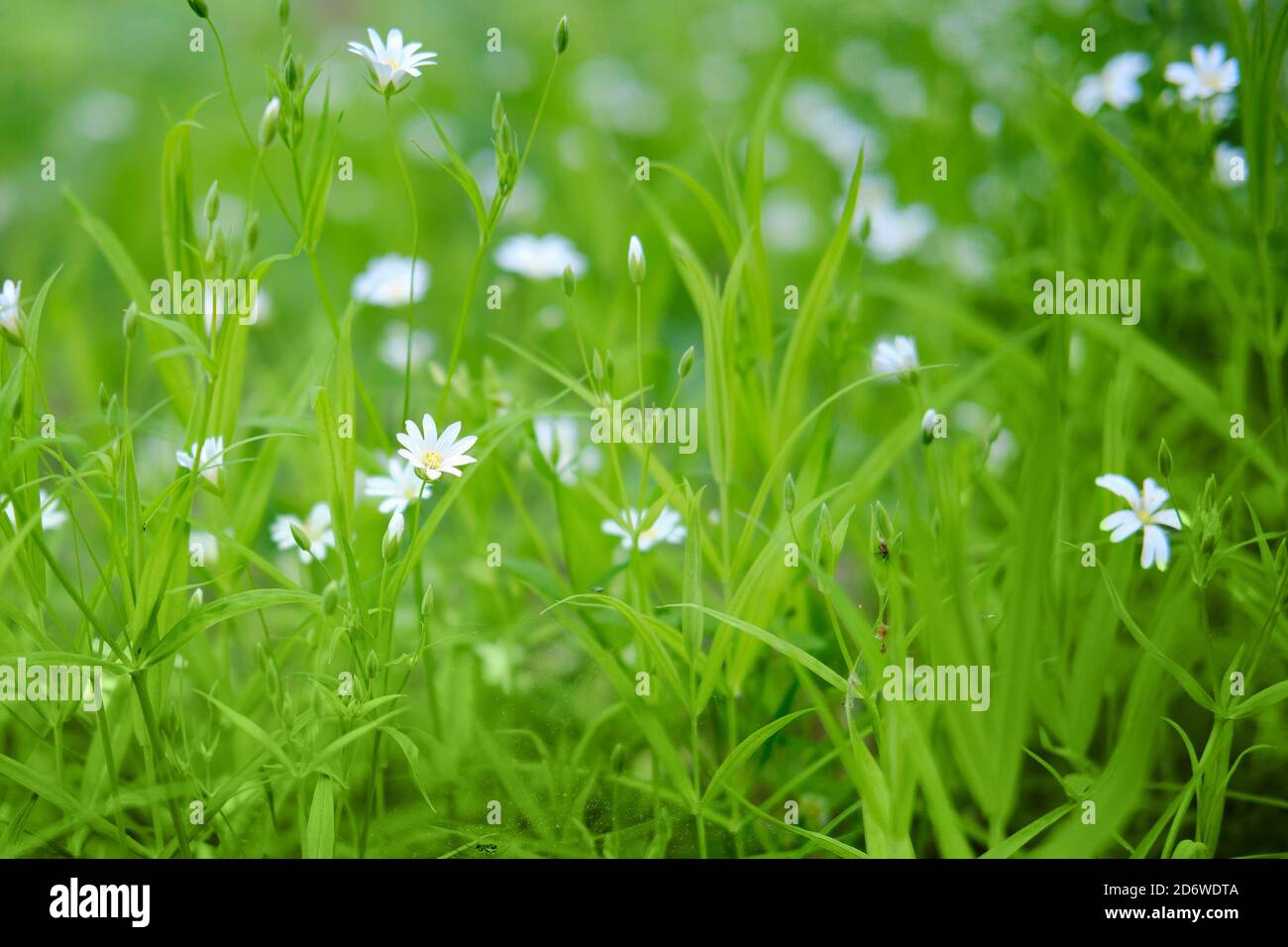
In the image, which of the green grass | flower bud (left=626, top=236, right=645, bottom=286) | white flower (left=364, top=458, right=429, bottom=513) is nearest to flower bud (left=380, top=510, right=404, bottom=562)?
the green grass

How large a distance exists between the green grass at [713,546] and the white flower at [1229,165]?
4cm

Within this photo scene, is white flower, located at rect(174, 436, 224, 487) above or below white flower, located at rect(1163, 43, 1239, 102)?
below

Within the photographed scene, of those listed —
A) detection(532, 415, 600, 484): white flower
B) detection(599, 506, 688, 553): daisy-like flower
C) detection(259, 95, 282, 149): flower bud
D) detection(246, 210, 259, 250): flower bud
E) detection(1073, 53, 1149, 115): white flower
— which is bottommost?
detection(599, 506, 688, 553): daisy-like flower

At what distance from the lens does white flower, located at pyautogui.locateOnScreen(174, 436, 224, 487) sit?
111 centimetres

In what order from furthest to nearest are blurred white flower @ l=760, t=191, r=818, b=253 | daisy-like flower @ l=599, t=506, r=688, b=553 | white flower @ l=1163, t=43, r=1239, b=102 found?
blurred white flower @ l=760, t=191, r=818, b=253 → white flower @ l=1163, t=43, r=1239, b=102 → daisy-like flower @ l=599, t=506, r=688, b=553

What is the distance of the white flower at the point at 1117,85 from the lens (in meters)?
1.64

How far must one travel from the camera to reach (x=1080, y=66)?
1.92m

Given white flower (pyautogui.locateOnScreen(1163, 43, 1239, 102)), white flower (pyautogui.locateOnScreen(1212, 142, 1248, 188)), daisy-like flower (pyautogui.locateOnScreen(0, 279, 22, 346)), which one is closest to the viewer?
daisy-like flower (pyautogui.locateOnScreen(0, 279, 22, 346))

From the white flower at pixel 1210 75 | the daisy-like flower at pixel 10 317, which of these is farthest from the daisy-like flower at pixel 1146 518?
the daisy-like flower at pixel 10 317

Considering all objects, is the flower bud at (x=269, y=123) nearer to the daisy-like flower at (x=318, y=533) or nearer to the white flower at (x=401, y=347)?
the daisy-like flower at (x=318, y=533)

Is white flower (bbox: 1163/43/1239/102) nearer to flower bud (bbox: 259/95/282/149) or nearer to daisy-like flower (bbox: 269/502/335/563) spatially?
flower bud (bbox: 259/95/282/149)

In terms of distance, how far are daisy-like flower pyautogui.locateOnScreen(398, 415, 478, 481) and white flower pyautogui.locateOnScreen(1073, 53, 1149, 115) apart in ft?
3.61

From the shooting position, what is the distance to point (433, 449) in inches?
44.9

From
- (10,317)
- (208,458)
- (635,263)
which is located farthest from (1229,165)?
(10,317)
